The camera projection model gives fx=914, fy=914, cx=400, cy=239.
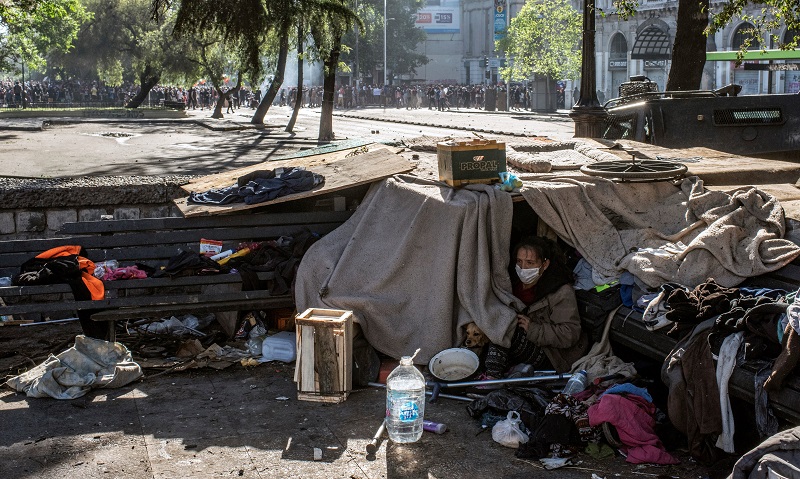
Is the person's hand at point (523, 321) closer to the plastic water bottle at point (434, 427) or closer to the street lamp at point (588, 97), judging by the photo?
the plastic water bottle at point (434, 427)

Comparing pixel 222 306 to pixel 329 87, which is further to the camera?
pixel 329 87

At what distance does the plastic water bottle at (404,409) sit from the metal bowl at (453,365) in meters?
0.84

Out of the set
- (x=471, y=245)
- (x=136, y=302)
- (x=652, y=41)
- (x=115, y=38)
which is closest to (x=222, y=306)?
(x=136, y=302)

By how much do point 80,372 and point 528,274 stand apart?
321 cm

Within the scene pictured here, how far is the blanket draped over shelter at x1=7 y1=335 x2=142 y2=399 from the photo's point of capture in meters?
6.14

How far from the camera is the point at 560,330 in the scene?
6285mm

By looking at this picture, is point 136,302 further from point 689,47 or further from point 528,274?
point 689,47

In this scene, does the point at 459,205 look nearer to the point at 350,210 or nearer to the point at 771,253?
the point at 350,210

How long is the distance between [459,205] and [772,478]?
3.52 meters

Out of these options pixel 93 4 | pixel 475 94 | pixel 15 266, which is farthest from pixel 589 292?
pixel 475 94

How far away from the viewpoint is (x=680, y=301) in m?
5.42

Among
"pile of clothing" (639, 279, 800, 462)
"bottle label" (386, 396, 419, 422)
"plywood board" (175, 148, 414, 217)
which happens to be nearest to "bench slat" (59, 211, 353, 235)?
"plywood board" (175, 148, 414, 217)

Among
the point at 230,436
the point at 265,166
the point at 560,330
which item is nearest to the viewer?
the point at 230,436

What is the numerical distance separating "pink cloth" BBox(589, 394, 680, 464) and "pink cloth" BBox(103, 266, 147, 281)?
4.16 meters
